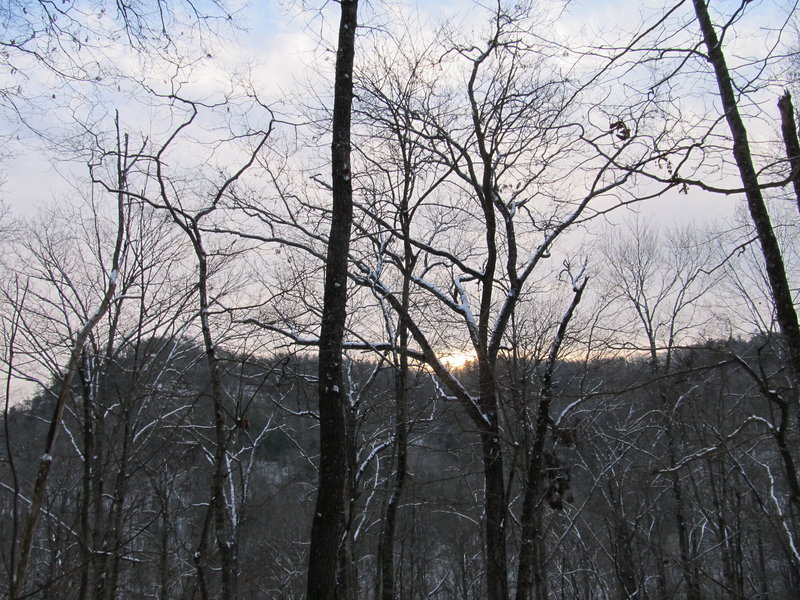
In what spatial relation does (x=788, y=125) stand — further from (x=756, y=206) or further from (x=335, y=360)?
(x=335, y=360)

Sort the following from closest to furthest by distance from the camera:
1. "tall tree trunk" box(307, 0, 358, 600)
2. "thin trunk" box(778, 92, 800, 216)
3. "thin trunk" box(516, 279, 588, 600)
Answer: "tall tree trunk" box(307, 0, 358, 600) < "thin trunk" box(778, 92, 800, 216) < "thin trunk" box(516, 279, 588, 600)

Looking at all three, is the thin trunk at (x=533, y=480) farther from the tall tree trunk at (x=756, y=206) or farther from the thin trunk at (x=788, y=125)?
the thin trunk at (x=788, y=125)

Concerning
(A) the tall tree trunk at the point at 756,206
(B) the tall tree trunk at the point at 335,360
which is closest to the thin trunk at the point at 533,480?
(A) the tall tree trunk at the point at 756,206

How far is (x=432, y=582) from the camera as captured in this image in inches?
1174

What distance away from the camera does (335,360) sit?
4812 mm

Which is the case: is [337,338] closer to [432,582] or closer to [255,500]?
[255,500]

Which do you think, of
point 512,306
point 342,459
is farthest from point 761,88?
point 512,306

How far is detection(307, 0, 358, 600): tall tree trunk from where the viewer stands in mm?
4316

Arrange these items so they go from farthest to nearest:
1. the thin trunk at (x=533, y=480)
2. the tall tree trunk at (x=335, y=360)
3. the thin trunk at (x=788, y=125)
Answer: the thin trunk at (x=533, y=480) < the thin trunk at (x=788, y=125) < the tall tree trunk at (x=335, y=360)

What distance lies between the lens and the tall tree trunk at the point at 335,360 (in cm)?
432

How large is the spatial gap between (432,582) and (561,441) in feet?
83.4

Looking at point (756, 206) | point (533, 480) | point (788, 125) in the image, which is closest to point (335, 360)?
point (756, 206)

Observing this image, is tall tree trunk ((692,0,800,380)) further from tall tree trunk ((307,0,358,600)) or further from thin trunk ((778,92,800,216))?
tall tree trunk ((307,0,358,600))

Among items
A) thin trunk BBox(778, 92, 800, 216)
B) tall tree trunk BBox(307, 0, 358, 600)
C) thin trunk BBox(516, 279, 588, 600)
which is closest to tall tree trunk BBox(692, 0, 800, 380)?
thin trunk BBox(778, 92, 800, 216)
